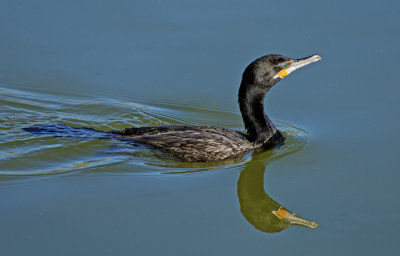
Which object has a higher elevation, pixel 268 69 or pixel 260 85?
pixel 268 69

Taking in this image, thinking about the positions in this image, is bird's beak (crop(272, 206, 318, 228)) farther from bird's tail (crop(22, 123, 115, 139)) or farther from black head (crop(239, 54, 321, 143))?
bird's tail (crop(22, 123, 115, 139))

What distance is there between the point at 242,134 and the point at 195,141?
78cm

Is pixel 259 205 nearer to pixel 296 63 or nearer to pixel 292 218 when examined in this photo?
pixel 292 218

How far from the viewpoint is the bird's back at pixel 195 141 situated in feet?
27.1

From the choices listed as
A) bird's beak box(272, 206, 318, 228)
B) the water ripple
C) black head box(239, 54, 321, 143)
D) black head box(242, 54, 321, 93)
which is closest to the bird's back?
the water ripple

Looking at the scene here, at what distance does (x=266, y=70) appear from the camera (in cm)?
821

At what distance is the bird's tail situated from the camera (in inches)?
346

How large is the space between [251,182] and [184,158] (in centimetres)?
98

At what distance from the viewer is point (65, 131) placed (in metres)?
8.86

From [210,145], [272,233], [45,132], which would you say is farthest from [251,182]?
[45,132]

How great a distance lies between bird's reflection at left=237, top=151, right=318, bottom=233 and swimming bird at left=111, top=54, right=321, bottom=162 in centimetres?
35

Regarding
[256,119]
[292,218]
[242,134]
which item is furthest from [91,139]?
[292,218]

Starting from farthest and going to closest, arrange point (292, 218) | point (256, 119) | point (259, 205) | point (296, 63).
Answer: point (256, 119), point (296, 63), point (259, 205), point (292, 218)

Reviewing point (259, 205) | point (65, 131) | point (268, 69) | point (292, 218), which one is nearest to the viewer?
point (292, 218)
